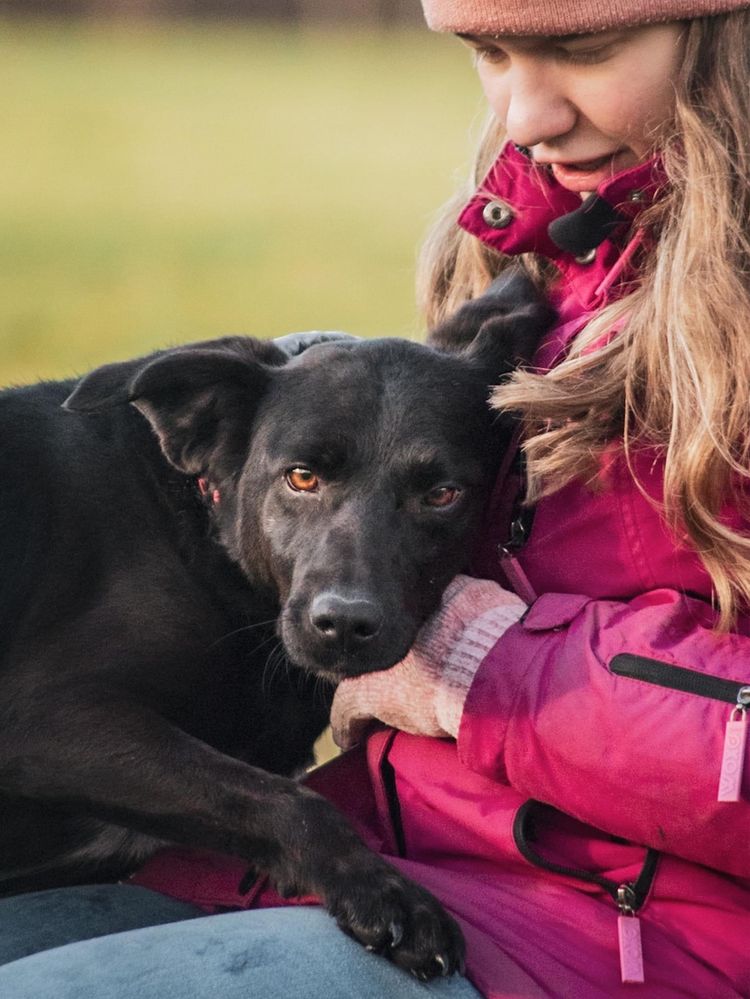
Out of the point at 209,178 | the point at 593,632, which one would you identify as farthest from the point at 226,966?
the point at 209,178

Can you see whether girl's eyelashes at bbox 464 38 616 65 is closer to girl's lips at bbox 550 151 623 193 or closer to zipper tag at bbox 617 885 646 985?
girl's lips at bbox 550 151 623 193

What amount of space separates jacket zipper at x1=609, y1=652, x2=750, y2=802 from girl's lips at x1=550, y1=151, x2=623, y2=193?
921 millimetres

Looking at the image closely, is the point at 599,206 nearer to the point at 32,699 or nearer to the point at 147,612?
the point at 147,612

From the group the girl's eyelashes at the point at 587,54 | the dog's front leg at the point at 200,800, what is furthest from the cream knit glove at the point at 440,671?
the girl's eyelashes at the point at 587,54

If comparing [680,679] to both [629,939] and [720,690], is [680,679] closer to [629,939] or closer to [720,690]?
[720,690]

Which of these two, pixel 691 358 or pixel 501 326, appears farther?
pixel 501 326

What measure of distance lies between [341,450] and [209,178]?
1905 centimetres

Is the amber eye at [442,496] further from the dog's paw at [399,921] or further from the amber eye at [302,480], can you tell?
the dog's paw at [399,921]

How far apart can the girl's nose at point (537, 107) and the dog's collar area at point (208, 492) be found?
92cm

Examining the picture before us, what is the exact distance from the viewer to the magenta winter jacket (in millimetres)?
2088

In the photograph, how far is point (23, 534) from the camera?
276cm

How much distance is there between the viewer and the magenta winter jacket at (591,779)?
82.2 inches

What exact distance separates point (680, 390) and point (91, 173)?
19.3 m

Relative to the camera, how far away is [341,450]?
271 cm
